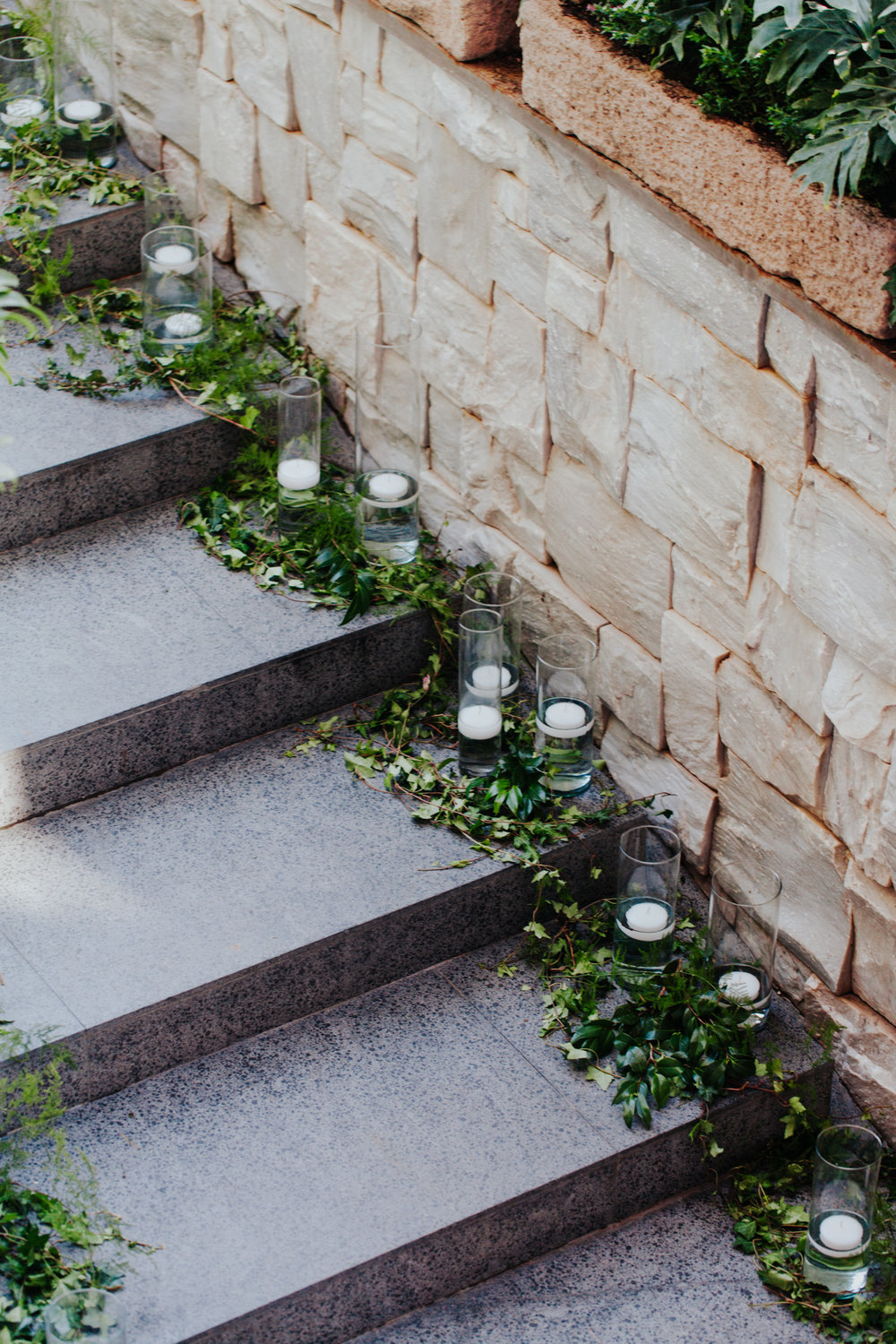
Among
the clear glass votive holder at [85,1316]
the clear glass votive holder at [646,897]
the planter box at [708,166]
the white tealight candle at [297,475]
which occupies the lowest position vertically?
the clear glass votive holder at [85,1316]

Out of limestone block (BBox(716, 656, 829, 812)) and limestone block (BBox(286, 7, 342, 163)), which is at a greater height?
limestone block (BBox(286, 7, 342, 163))

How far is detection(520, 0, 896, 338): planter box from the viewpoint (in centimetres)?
222

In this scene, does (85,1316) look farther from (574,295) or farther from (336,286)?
(336,286)

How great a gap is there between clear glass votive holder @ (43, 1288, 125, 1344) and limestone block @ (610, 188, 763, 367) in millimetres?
1685

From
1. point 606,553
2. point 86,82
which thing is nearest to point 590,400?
point 606,553

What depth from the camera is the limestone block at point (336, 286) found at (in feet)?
11.5

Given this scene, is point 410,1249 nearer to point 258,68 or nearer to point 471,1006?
point 471,1006

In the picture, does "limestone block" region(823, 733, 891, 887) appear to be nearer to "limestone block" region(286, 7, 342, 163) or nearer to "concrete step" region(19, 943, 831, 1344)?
"concrete step" region(19, 943, 831, 1344)

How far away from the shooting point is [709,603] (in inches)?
111

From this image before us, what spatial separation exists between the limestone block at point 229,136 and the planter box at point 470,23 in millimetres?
855

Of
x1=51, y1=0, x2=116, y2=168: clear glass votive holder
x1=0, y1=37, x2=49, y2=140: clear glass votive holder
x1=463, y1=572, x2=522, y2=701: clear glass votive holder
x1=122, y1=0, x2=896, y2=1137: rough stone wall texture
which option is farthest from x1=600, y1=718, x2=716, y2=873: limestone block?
x1=0, y1=37, x2=49, y2=140: clear glass votive holder

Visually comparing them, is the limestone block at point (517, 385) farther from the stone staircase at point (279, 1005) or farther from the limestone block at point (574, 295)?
the stone staircase at point (279, 1005)

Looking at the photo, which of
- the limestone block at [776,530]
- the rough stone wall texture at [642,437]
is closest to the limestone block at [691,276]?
the rough stone wall texture at [642,437]

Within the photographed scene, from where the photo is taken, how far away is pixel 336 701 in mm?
3391
